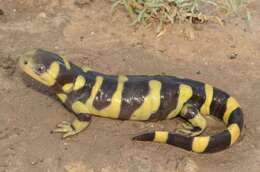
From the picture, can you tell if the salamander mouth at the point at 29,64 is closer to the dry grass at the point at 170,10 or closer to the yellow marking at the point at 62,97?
the yellow marking at the point at 62,97

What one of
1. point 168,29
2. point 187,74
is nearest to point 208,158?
point 187,74

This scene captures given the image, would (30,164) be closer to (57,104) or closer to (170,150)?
(57,104)

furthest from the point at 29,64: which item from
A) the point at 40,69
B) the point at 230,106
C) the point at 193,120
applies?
the point at 230,106

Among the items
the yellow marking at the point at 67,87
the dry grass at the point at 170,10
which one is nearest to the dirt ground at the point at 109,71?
the dry grass at the point at 170,10

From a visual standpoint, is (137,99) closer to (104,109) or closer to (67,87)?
(104,109)

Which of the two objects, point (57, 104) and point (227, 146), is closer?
point (227, 146)

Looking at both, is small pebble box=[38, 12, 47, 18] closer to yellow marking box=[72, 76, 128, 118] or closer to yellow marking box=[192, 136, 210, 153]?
yellow marking box=[72, 76, 128, 118]

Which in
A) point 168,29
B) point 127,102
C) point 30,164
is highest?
point 168,29
